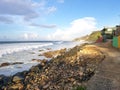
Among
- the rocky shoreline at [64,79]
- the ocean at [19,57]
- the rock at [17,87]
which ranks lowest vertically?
the ocean at [19,57]

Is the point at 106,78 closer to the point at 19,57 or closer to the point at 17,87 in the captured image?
the point at 17,87

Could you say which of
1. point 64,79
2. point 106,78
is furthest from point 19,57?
point 106,78

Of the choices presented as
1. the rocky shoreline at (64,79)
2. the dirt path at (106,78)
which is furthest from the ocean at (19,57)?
the dirt path at (106,78)

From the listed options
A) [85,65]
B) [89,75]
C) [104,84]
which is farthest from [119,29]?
[104,84]

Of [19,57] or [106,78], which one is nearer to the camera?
[106,78]

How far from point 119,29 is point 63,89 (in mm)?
23615

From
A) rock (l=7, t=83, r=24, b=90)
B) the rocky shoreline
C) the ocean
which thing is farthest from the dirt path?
the ocean

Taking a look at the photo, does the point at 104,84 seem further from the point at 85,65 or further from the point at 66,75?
the point at 85,65

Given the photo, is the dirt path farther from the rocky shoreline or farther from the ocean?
the ocean

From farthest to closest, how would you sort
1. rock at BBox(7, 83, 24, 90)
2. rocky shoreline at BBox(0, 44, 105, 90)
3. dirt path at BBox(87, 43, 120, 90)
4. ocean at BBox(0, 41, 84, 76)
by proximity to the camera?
ocean at BBox(0, 41, 84, 76) → rock at BBox(7, 83, 24, 90) → rocky shoreline at BBox(0, 44, 105, 90) → dirt path at BBox(87, 43, 120, 90)

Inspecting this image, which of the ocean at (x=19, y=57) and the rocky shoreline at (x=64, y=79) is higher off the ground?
the rocky shoreline at (x=64, y=79)

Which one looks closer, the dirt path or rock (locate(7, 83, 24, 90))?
the dirt path

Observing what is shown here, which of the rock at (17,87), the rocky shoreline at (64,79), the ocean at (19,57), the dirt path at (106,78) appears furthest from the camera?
the ocean at (19,57)

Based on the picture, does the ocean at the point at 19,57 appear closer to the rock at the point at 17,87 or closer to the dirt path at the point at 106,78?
the rock at the point at 17,87
